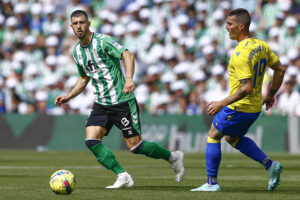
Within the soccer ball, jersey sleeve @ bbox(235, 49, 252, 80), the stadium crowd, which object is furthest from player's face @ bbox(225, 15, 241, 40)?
the stadium crowd

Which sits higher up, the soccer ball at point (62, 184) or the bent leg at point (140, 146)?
the bent leg at point (140, 146)

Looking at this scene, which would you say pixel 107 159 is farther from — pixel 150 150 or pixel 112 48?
pixel 112 48

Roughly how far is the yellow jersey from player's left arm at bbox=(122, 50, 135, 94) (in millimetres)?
1174

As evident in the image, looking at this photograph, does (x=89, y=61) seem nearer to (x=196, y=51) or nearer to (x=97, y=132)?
(x=97, y=132)

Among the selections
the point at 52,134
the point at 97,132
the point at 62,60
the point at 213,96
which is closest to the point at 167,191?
the point at 97,132

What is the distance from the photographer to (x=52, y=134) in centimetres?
2170

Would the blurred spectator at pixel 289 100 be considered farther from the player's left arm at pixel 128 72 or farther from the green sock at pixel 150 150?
the player's left arm at pixel 128 72

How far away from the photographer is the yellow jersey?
28.1 feet

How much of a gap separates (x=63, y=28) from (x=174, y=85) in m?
6.08

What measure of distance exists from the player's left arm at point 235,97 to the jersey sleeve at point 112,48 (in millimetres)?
1713

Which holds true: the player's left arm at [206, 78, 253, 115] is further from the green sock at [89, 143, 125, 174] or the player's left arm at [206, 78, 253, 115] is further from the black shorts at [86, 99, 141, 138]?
the green sock at [89, 143, 125, 174]

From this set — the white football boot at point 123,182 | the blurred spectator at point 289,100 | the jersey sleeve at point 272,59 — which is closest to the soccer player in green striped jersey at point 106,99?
the white football boot at point 123,182

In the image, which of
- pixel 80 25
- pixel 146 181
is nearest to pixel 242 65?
pixel 80 25

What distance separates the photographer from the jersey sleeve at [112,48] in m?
9.60
